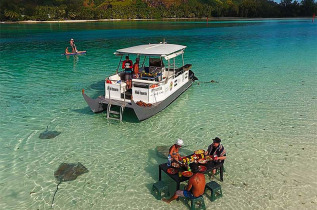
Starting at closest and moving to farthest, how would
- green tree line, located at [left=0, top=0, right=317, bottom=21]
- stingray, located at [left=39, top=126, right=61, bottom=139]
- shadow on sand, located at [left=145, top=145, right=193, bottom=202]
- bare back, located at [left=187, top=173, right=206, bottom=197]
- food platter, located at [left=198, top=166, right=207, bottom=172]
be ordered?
1. bare back, located at [left=187, top=173, right=206, bottom=197]
2. food platter, located at [left=198, top=166, right=207, bottom=172]
3. shadow on sand, located at [left=145, top=145, right=193, bottom=202]
4. stingray, located at [left=39, top=126, right=61, bottom=139]
5. green tree line, located at [left=0, top=0, right=317, bottom=21]

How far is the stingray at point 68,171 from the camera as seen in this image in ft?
29.5

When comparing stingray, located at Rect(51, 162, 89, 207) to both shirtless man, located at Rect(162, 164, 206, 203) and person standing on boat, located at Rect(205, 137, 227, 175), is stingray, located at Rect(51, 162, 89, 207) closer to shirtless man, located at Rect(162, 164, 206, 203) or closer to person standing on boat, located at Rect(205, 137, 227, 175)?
shirtless man, located at Rect(162, 164, 206, 203)

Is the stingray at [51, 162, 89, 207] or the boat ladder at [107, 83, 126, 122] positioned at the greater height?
the boat ladder at [107, 83, 126, 122]

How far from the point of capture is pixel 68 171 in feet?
30.7

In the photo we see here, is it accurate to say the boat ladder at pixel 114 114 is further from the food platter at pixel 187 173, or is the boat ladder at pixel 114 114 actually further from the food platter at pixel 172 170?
the food platter at pixel 187 173

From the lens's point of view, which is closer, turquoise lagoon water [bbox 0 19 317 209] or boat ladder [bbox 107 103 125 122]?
turquoise lagoon water [bbox 0 19 317 209]

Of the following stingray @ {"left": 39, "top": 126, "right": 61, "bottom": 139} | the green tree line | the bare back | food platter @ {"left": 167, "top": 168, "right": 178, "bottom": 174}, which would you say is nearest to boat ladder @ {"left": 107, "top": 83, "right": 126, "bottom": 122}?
stingray @ {"left": 39, "top": 126, "right": 61, "bottom": 139}

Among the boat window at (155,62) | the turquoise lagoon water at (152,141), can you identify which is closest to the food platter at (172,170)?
the turquoise lagoon water at (152,141)

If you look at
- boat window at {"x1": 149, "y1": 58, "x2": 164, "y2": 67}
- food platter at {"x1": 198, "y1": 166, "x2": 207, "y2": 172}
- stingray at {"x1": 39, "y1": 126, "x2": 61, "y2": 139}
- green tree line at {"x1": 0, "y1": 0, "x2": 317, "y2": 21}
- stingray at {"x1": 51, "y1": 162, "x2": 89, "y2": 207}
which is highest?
green tree line at {"x1": 0, "y1": 0, "x2": 317, "y2": 21}

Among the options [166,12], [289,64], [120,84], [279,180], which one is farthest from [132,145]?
[166,12]

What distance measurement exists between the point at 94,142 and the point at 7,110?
23.0ft

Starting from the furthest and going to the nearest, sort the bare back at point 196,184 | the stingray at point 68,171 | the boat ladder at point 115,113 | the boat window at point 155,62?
the boat window at point 155,62
the boat ladder at point 115,113
the stingray at point 68,171
the bare back at point 196,184

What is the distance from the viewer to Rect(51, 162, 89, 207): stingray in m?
8.98

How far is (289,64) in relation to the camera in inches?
1081
